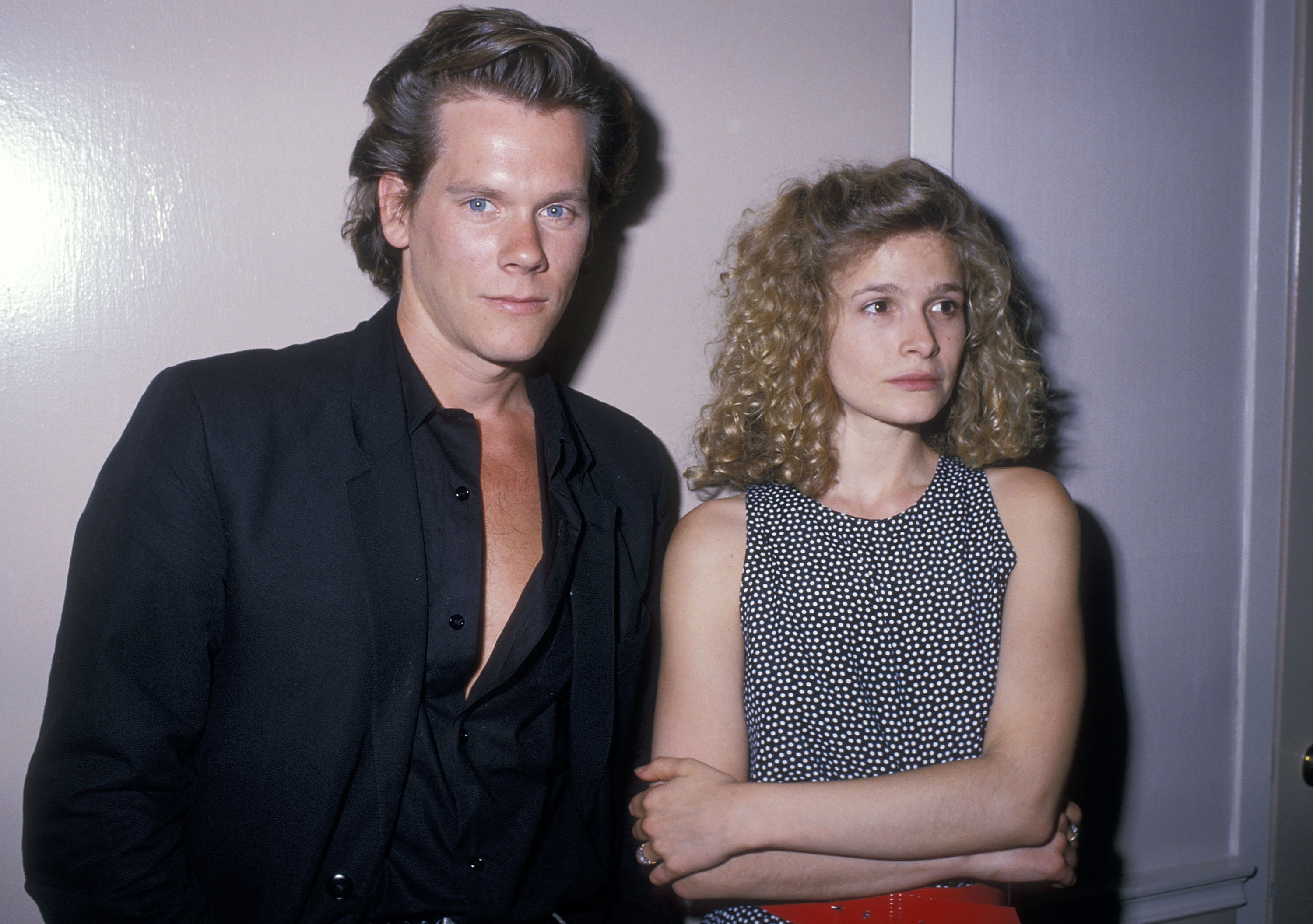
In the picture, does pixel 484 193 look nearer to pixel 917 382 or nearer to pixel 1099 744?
pixel 917 382

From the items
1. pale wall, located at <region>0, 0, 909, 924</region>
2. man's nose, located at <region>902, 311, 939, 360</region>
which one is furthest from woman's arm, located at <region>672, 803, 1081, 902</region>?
pale wall, located at <region>0, 0, 909, 924</region>

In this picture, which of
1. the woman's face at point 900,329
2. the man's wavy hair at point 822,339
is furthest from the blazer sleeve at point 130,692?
the woman's face at point 900,329

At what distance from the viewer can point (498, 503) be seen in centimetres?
155

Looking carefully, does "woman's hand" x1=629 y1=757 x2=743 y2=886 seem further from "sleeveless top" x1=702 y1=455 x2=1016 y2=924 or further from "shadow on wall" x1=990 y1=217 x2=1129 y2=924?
"shadow on wall" x1=990 y1=217 x2=1129 y2=924

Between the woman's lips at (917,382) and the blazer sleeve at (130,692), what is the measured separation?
1.14 m

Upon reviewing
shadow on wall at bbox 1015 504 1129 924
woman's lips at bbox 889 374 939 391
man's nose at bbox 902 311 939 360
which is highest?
man's nose at bbox 902 311 939 360

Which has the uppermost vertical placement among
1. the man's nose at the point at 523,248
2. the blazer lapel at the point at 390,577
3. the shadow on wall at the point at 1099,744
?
the man's nose at the point at 523,248

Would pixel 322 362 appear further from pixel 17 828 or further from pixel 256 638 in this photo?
pixel 17 828

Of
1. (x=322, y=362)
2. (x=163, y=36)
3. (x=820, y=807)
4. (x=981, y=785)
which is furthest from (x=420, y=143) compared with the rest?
(x=981, y=785)

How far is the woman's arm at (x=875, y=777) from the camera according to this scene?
1.30 metres

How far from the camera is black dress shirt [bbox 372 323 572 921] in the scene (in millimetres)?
1362

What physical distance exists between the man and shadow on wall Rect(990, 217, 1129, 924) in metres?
1.30

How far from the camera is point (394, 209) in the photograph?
1.51m

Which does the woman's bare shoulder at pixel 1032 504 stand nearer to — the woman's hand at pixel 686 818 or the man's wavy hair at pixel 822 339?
the man's wavy hair at pixel 822 339
